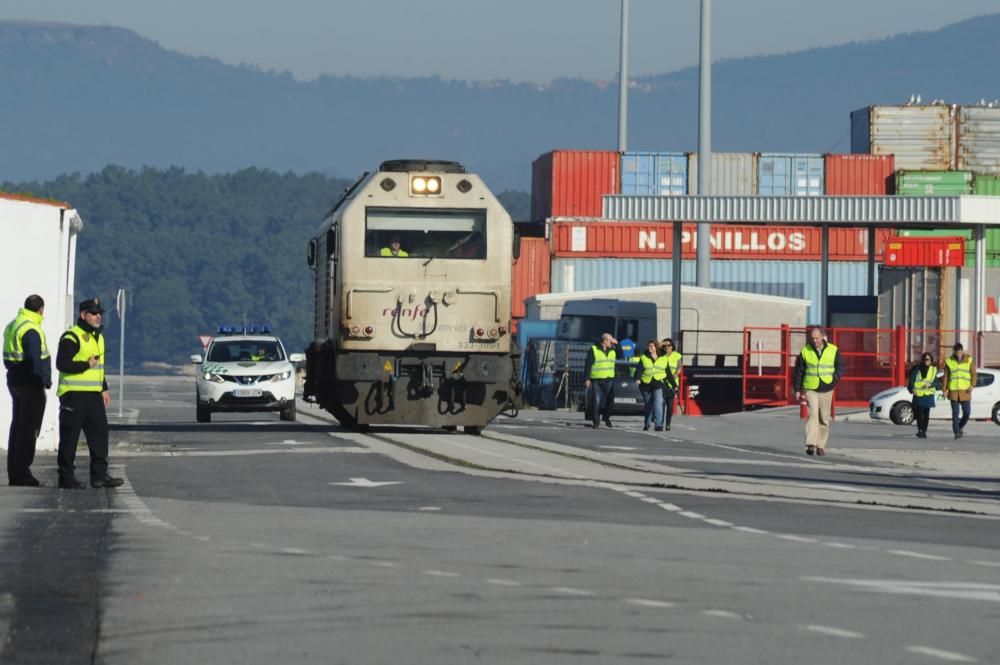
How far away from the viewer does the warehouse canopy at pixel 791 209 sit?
53688 millimetres

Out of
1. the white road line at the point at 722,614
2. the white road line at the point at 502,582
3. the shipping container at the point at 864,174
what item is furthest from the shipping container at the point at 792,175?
the white road line at the point at 722,614

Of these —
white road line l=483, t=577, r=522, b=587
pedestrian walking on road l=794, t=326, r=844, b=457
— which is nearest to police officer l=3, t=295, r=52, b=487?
white road line l=483, t=577, r=522, b=587

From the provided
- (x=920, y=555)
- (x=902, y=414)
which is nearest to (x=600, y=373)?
(x=902, y=414)

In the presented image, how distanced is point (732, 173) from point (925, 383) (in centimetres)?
4814

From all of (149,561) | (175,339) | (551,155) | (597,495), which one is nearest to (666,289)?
(551,155)

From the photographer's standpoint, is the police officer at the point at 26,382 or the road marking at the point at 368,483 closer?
the police officer at the point at 26,382

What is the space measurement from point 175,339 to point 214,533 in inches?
7110

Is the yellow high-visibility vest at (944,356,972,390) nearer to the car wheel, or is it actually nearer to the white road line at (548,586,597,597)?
the car wheel

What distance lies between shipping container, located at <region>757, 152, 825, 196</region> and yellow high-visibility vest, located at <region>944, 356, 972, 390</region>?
47447 mm

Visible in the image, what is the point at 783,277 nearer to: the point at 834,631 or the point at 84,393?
the point at 84,393

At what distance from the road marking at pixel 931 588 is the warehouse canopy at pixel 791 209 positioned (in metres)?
42.4

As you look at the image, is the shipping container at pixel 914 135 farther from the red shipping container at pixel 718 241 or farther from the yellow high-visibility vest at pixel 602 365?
the yellow high-visibility vest at pixel 602 365

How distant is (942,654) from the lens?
8.41 metres

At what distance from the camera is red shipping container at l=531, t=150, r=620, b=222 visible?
265 ft
